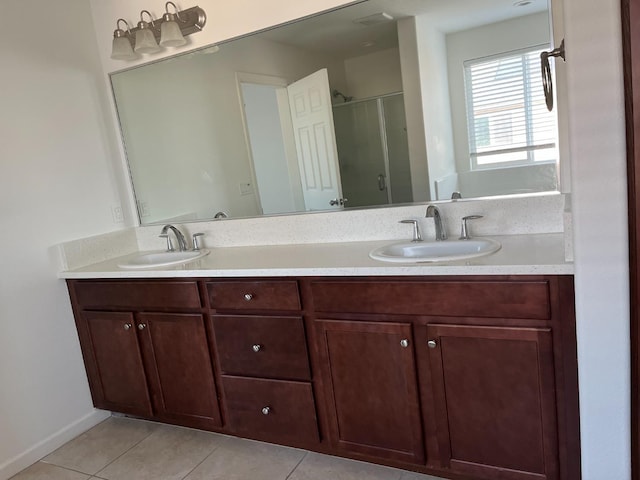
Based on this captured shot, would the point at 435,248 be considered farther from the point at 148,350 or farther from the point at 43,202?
the point at 43,202

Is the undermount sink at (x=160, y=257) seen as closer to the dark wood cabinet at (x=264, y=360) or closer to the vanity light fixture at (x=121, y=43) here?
the dark wood cabinet at (x=264, y=360)

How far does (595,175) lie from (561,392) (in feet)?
2.24

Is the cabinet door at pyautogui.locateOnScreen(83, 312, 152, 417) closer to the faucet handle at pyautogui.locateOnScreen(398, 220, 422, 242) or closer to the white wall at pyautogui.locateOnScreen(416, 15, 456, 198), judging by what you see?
the faucet handle at pyautogui.locateOnScreen(398, 220, 422, 242)

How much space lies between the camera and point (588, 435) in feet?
4.82

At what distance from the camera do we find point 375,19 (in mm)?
2115

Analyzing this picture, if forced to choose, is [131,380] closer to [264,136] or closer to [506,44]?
[264,136]

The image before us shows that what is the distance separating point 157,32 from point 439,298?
6.45ft

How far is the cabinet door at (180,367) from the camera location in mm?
2207

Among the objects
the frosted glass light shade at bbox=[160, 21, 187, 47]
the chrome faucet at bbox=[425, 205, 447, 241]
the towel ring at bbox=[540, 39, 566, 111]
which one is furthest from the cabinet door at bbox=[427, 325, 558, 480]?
the frosted glass light shade at bbox=[160, 21, 187, 47]

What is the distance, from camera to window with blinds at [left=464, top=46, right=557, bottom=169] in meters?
1.91

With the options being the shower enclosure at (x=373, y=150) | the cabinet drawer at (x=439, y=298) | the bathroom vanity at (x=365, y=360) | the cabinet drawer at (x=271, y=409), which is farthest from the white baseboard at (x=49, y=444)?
the shower enclosure at (x=373, y=150)

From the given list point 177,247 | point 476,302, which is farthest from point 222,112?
point 476,302

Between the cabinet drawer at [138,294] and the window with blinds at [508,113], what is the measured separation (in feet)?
4.44

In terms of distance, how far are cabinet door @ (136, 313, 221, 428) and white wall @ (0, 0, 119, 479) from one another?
0.50 m
